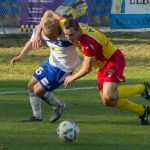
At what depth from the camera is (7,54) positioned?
2462 centimetres

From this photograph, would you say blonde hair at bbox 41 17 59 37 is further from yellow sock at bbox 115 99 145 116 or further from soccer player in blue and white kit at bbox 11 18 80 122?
yellow sock at bbox 115 99 145 116

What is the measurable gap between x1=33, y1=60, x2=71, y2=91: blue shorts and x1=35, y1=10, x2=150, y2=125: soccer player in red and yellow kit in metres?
0.57

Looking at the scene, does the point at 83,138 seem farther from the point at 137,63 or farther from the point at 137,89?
the point at 137,63

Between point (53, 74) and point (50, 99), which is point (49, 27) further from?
point (50, 99)

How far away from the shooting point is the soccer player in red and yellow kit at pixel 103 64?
1088 centimetres

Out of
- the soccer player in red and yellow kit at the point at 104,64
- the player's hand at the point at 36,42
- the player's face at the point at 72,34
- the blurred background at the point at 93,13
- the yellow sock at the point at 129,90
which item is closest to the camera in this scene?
the player's face at the point at 72,34

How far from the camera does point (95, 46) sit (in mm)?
11000

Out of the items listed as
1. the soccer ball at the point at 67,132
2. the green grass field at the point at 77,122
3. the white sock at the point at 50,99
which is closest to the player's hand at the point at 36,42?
the white sock at the point at 50,99

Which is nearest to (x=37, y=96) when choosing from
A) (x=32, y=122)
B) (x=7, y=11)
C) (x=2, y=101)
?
(x=32, y=122)

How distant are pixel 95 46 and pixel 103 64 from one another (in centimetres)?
47

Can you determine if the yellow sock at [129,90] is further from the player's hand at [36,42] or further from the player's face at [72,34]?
the player's hand at [36,42]

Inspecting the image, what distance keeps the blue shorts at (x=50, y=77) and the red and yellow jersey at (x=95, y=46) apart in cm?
69

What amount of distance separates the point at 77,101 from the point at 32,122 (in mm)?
2670

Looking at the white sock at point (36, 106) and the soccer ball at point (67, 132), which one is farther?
the white sock at point (36, 106)
